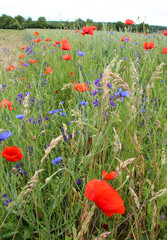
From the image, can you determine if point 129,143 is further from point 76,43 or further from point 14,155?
point 76,43

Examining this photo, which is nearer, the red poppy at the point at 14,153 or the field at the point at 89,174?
the field at the point at 89,174

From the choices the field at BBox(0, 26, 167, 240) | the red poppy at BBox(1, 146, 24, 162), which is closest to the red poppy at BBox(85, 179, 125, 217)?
the field at BBox(0, 26, 167, 240)

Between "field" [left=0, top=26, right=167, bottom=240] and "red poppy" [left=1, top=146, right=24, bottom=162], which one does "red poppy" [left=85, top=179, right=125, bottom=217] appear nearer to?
"field" [left=0, top=26, right=167, bottom=240]

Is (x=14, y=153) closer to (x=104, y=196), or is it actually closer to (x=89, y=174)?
(x=89, y=174)

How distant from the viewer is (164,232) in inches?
36.1

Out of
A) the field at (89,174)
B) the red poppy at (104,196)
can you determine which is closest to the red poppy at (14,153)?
the field at (89,174)

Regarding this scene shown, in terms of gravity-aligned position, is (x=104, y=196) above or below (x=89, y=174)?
above

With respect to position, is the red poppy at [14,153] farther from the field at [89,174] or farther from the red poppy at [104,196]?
the red poppy at [104,196]

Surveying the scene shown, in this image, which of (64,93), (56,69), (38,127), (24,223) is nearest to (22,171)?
(24,223)

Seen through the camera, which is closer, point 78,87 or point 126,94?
point 126,94

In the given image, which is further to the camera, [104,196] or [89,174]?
[89,174]

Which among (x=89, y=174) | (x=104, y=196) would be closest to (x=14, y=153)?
(x=89, y=174)

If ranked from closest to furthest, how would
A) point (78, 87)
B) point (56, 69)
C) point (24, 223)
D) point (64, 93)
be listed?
point (24, 223) < point (78, 87) < point (64, 93) < point (56, 69)

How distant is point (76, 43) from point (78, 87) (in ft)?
9.24
